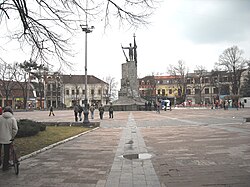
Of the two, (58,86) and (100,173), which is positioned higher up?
(58,86)

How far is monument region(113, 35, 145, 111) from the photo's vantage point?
54.4m

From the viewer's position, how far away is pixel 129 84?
5512 centimetres

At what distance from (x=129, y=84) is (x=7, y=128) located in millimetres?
48486

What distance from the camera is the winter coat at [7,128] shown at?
22.3 feet

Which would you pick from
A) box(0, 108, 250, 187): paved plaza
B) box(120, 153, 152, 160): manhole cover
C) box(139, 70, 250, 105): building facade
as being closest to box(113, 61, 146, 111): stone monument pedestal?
box(139, 70, 250, 105): building facade

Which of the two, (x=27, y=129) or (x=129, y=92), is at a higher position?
(x=129, y=92)

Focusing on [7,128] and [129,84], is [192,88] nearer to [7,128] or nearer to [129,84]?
[129,84]

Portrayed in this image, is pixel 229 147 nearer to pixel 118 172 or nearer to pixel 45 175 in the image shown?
pixel 118 172

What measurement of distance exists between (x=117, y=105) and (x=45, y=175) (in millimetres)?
47812

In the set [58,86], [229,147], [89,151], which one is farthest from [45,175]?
[58,86]

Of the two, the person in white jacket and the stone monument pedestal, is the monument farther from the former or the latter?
the person in white jacket

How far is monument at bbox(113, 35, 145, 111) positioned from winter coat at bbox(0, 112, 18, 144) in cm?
4697

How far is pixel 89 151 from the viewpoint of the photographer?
9.91m

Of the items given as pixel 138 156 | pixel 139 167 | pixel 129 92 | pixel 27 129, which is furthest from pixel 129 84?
pixel 139 167
